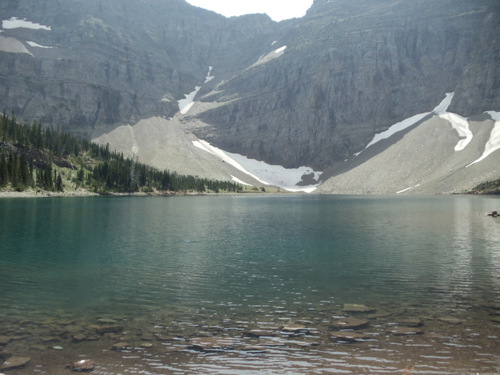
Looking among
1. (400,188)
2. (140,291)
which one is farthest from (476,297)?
(400,188)

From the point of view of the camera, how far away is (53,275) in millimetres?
23438

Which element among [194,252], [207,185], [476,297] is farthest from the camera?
[207,185]

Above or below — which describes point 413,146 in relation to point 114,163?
above

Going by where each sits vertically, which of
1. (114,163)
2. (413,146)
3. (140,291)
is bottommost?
(140,291)

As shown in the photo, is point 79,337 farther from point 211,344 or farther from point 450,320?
point 450,320

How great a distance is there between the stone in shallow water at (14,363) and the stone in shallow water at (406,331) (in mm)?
12243

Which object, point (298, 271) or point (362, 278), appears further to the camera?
point (298, 271)

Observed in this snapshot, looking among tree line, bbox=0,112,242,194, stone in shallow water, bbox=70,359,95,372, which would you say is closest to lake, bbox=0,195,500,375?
stone in shallow water, bbox=70,359,95,372

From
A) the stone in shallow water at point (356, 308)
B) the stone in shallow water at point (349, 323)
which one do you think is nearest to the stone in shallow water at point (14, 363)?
the stone in shallow water at point (349, 323)

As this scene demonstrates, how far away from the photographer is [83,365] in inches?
451

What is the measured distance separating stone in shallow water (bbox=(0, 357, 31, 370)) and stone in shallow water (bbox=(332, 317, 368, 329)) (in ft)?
34.3

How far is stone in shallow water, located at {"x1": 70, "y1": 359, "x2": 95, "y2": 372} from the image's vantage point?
11.2 metres

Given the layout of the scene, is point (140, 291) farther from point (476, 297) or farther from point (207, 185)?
point (207, 185)

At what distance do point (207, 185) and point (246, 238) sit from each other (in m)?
149
